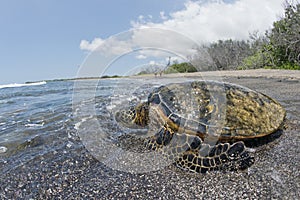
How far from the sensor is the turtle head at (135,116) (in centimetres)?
304

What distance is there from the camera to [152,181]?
2104mm

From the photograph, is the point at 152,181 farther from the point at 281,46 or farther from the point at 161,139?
the point at 281,46

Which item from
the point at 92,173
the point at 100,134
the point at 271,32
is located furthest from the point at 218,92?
the point at 271,32

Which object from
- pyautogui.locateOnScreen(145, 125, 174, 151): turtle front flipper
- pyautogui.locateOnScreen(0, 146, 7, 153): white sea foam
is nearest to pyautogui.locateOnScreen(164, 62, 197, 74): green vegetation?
pyautogui.locateOnScreen(145, 125, 174, 151): turtle front flipper

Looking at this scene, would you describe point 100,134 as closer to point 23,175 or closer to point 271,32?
point 23,175

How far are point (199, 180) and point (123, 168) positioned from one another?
0.90 metres

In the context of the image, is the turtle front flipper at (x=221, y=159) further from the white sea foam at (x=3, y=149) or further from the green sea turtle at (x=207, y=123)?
the white sea foam at (x=3, y=149)

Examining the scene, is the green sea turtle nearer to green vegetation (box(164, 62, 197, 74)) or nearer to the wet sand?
the wet sand

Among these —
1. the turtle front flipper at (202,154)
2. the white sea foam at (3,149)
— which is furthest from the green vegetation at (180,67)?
the white sea foam at (3,149)

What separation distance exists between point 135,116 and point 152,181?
1.38m

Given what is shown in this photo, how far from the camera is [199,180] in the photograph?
6.77 feet

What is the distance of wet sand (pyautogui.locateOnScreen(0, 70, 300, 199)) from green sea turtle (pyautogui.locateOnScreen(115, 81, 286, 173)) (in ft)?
0.52

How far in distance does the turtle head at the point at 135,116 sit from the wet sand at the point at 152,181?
0.96 m

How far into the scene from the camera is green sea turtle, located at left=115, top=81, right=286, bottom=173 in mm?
2238
